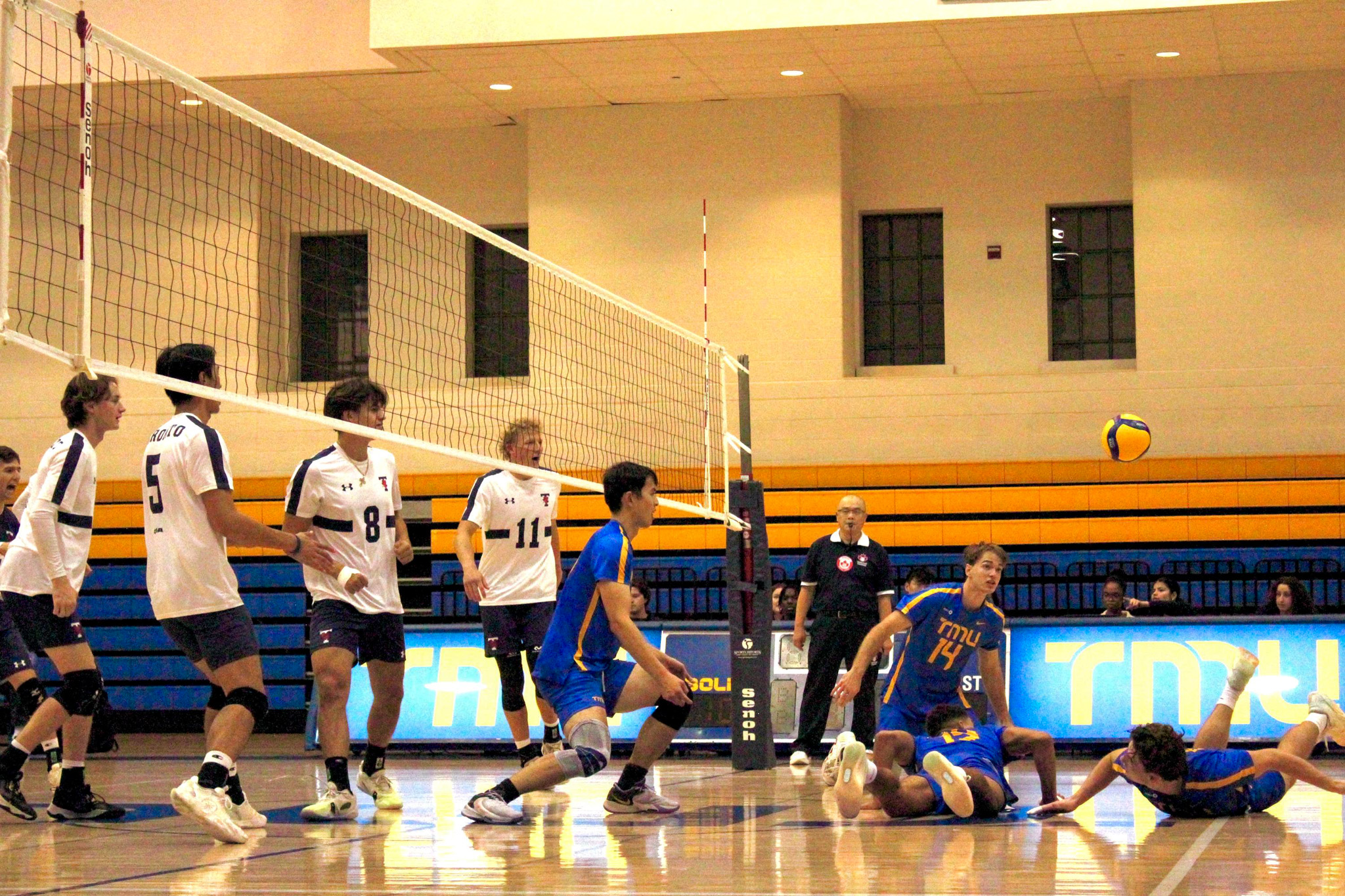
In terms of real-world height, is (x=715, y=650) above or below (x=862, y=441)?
below

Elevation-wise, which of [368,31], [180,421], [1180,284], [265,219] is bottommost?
[180,421]

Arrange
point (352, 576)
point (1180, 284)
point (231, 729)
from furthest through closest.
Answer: point (1180, 284), point (352, 576), point (231, 729)

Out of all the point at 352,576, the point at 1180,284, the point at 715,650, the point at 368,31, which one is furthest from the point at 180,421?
the point at 1180,284

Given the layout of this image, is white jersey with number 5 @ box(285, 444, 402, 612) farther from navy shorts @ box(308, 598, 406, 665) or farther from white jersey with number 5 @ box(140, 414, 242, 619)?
white jersey with number 5 @ box(140, 414, 242, 619)

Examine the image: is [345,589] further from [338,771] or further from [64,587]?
[64,587]

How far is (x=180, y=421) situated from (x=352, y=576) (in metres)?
0.90

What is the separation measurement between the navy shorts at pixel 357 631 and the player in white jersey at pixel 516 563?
4.21 ft

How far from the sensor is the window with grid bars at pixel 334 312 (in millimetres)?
16828

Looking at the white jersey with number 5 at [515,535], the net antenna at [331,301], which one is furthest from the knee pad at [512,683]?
the net antenna at [331,301]

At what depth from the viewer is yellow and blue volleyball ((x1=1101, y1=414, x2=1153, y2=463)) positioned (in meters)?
12.3

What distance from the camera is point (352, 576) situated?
653cm

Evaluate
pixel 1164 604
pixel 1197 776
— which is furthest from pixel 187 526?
pixel 1164 604

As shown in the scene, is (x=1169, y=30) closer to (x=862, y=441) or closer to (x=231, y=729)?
(x=862, y=441)

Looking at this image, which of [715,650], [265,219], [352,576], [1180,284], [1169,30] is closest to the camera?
[352,576]
